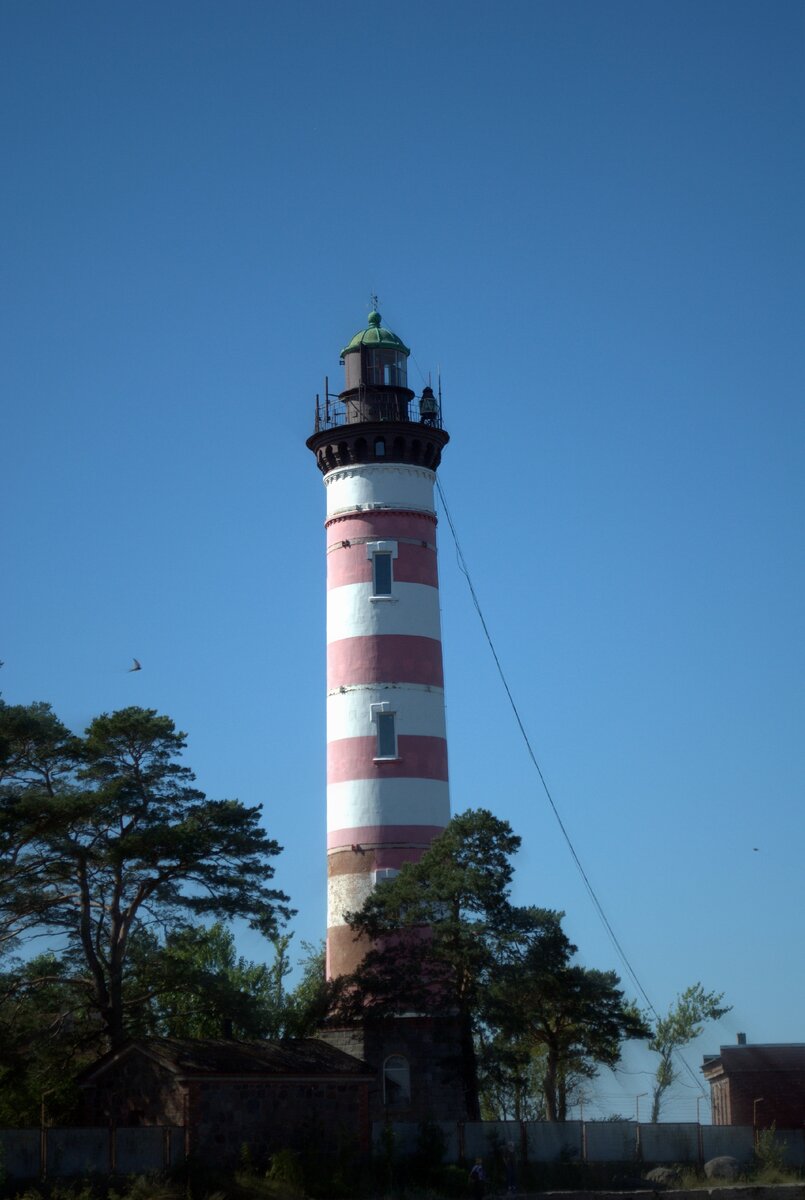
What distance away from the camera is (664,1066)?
61.9m

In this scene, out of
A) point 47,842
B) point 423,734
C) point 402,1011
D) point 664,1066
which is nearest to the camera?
point 47,842

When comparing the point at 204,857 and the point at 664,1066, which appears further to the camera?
the point at 664,1066

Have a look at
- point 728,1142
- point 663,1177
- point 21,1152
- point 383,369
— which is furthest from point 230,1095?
point 383,369

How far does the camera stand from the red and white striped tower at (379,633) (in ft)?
151

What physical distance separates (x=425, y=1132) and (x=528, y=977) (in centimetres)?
426

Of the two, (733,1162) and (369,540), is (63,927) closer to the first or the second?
(369,540)

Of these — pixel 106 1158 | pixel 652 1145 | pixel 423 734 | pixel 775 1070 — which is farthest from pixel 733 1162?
pixel 106 1158

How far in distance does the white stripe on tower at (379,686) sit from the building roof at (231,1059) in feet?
14.8

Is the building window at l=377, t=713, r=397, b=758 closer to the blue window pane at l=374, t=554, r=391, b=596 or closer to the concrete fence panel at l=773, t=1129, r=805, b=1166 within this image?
the blue window pane at l=374, t=554, r=391, b=596

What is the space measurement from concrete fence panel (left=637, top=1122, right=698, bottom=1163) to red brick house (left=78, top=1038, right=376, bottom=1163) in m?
7.67

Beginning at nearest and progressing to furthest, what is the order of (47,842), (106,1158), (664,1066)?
1. (106,1158)
2. (47,842)
3. (664,1066)

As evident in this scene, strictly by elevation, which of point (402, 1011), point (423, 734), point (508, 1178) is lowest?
point (508, 1178)

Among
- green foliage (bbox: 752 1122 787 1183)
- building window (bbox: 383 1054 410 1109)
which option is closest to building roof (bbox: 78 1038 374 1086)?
building window (bbox: 383 1054 410 1109)

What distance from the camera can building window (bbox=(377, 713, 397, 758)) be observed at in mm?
46562
